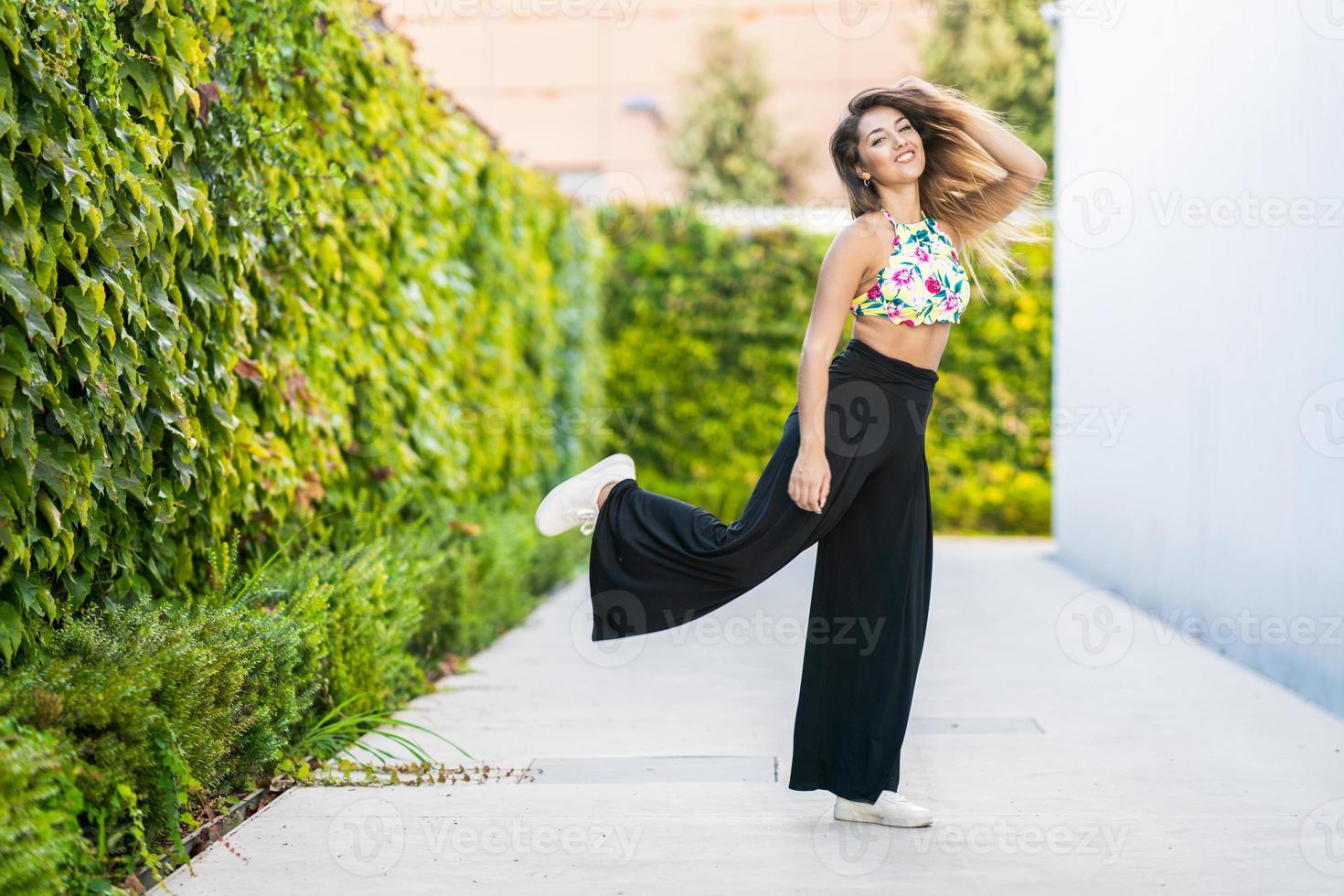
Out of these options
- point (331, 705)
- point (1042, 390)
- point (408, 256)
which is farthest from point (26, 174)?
point (1042, 390)

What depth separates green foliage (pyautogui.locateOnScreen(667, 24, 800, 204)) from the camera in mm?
21766

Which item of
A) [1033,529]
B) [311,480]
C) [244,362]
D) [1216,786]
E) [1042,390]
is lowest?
[1033,529]

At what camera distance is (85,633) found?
3.05 m

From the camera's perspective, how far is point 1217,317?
257 inches

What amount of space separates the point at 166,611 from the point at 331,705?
98cm

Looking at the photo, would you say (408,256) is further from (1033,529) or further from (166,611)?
(1033,529)

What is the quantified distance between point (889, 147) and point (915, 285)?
374 millimetres

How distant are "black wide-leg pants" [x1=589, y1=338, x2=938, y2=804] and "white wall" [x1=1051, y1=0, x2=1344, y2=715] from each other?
2.39 m

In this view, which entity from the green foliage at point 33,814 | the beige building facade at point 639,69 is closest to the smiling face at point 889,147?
the green foliage at point 33,814

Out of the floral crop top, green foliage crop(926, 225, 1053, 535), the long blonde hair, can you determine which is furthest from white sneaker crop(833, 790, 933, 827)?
green foliage crop(926, 225, 1053, 535)

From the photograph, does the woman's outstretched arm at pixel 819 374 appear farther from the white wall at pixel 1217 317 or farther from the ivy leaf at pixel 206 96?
the white wall at pixel 1217 317

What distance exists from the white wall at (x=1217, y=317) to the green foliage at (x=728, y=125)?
39.3 ft

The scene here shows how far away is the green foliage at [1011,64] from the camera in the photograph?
1980cm

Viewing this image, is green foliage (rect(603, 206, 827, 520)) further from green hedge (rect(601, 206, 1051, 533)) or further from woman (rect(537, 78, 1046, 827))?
woman (rect(537, 78, 1046, 827))
